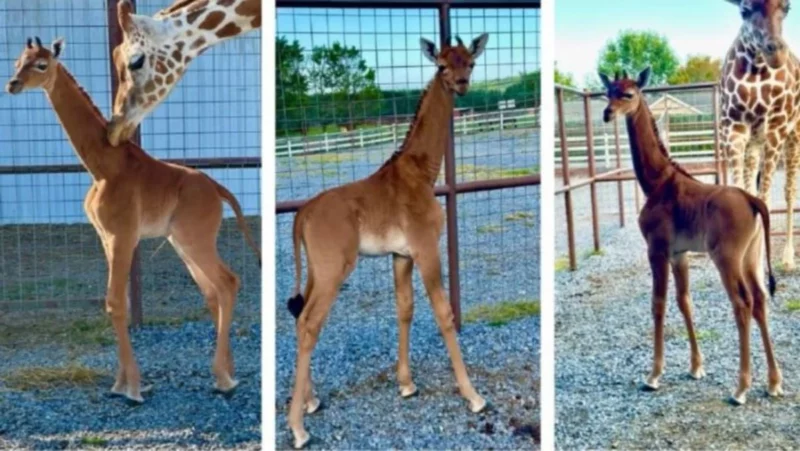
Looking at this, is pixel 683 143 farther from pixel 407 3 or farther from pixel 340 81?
pixel 340 81

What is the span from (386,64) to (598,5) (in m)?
1.10

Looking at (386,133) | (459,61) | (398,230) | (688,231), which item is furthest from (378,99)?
(688,231)

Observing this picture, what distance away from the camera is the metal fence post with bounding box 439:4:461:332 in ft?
14.3

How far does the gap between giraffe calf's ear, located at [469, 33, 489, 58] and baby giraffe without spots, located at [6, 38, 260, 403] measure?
4.02 ft

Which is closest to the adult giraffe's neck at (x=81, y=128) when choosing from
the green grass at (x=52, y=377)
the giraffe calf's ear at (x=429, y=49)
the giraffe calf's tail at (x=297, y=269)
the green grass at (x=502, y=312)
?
the giraffe calf's tail at (x=297, y=269)

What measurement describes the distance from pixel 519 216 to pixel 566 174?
0.52 m

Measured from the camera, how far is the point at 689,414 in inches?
147

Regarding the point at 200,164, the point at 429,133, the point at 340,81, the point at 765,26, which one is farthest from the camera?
the point at 200,164

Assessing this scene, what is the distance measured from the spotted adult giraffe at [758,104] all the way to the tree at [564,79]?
0.62 m

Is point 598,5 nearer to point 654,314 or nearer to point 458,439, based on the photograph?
point 654,314

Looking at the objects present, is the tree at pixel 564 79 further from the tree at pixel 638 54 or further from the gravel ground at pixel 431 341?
the gravel ground at pixel 431 341

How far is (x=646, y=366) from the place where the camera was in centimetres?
387

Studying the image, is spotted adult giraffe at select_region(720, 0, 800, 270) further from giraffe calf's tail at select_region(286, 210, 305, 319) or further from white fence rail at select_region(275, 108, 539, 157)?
giraffe calf's tail at select_region(286, 210, 305, 319)

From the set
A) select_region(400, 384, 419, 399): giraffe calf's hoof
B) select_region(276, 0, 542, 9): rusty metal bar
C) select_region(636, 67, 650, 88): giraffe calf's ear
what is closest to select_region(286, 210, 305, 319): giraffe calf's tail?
select_region(400, 384, 419, 399): giraffe calf's hoof
